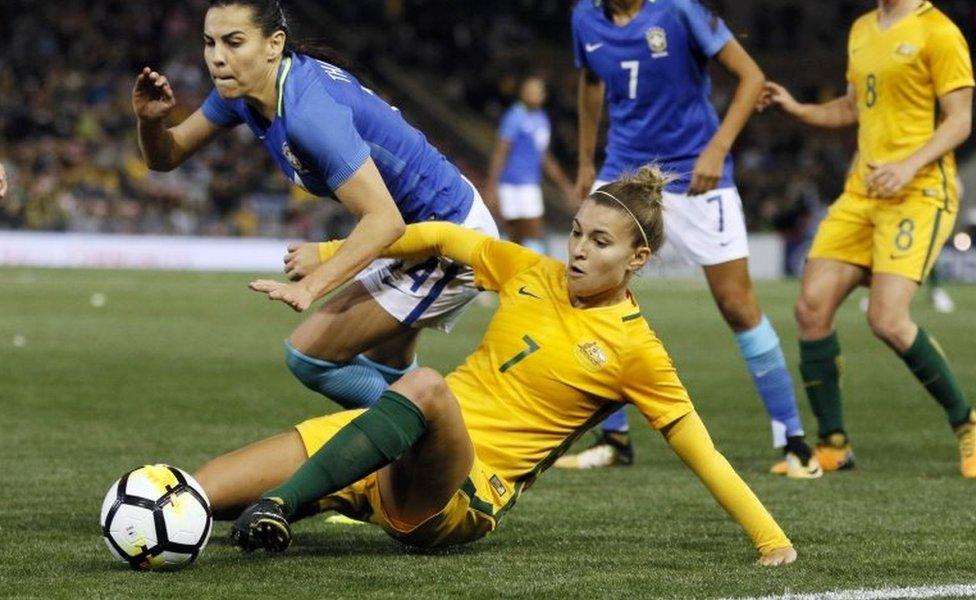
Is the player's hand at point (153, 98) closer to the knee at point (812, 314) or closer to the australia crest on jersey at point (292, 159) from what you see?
the australia crest on jersey at point (292, 159)

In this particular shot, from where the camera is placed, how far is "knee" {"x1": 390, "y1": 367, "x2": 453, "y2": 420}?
4.83 meters

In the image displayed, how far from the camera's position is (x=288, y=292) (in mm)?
4949

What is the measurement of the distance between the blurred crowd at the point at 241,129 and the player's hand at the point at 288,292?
2313 centimetres

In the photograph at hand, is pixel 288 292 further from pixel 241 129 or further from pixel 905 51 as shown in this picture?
pixel 241 129

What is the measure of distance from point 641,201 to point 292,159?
1.18m

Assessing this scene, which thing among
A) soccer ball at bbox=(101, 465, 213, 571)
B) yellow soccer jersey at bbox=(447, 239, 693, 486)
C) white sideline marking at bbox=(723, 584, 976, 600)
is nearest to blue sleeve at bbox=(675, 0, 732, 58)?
yellow soccer jersey at bbox=(447, 239, 693, 486)

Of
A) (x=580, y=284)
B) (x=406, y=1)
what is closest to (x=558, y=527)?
(x=580, y=284)

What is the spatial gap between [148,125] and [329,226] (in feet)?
79.5

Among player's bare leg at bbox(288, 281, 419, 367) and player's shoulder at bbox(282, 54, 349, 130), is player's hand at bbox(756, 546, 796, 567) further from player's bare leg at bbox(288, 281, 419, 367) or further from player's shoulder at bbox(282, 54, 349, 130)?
player's shoulder at bbox(282, 54, 349, 130)

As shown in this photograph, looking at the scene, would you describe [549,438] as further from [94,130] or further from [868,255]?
[94,130]

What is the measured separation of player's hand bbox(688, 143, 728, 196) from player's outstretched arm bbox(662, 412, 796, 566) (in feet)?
8.53

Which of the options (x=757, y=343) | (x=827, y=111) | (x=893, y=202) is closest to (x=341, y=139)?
(x=757, y=343)

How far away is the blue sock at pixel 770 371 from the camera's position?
7852 millimetres

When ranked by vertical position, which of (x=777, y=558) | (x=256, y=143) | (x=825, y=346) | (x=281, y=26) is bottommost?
(x=256, y=143)
